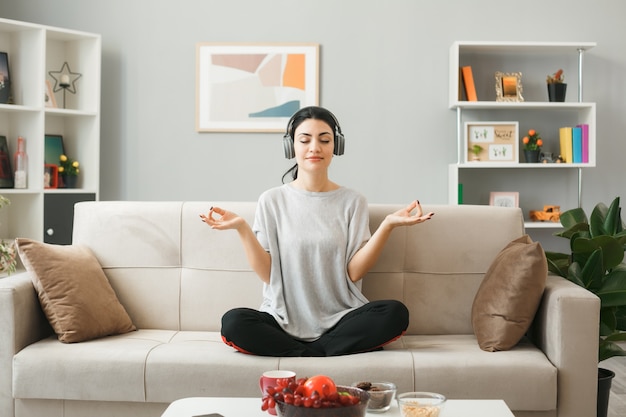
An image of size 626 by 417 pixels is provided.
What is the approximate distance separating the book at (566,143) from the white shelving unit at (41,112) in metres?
2.68

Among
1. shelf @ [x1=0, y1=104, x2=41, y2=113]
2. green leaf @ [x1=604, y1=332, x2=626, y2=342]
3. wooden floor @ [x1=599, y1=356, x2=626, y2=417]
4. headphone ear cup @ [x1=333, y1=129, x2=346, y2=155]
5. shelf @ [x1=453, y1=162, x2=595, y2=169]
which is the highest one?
shelf @ [x1=0, y1=104, x2=41, y2=113]

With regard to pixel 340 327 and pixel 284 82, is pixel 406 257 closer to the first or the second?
pixel 340 327

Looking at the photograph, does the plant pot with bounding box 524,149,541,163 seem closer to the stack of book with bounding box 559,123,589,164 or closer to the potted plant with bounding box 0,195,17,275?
the stack of book with bounding box 559,123,589,164

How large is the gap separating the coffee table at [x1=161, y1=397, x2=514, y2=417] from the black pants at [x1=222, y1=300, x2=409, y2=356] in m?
0.58

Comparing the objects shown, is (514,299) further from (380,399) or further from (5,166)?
(5,166)

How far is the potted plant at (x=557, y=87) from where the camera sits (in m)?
4.54

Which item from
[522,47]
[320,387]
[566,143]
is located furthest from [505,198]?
[320,387]

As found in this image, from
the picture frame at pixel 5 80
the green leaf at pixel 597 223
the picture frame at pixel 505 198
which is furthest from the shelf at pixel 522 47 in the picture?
the picture frame at pixel 5 80

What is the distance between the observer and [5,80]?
4422 millimetres

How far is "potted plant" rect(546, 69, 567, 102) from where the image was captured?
4539 mm

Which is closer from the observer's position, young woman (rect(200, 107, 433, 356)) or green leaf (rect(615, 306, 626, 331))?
young woman (rect(200, 107, 433, 356))

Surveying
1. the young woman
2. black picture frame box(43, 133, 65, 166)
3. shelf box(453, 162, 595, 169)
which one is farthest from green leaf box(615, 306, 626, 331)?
black picture frame box(43, 133, 65, 166)

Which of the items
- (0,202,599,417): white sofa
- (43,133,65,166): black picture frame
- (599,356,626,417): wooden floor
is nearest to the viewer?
(0,202,599,417): white sofa

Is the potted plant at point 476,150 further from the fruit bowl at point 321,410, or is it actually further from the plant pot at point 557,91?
the fruit bowl at point 321,410
